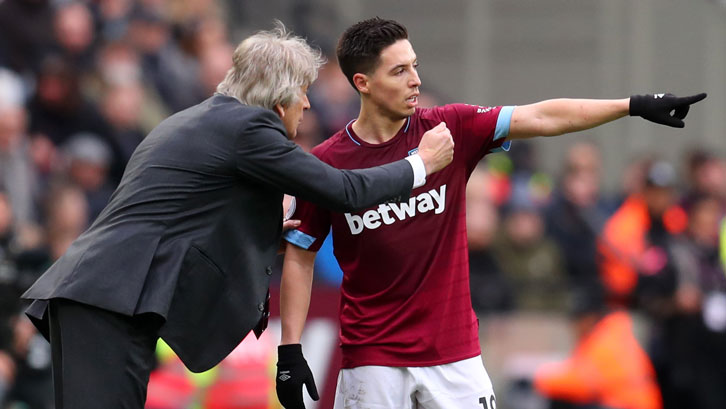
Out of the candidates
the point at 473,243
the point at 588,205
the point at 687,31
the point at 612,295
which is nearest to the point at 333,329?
the point at 473,243

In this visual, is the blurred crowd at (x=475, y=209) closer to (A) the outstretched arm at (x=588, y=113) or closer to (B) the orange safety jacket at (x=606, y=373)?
(B) the orange safety jacket at (x=606, y=373)

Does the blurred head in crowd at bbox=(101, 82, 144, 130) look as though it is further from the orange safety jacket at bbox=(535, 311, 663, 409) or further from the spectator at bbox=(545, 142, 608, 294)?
the orange safety jacket at bbox=(535, 311, 663, 409)

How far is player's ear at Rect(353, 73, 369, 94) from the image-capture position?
5184 mm

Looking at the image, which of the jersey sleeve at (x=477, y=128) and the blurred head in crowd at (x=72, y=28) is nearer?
the jersey sleeve at (x=477, y=128)

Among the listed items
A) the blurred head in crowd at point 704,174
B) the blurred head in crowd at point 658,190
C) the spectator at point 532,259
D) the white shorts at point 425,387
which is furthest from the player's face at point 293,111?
the blurred head in crowd at point 704,174

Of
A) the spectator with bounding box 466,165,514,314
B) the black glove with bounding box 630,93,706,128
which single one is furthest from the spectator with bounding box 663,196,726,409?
the black glove with bounding box 630,93,706,128

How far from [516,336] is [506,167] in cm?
277

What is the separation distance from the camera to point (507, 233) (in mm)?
10125

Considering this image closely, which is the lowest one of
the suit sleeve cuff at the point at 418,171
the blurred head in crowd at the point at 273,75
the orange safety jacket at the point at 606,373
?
the orange safety jacket at the point at 606,373

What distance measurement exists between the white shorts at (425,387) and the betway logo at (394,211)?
0.58 metres

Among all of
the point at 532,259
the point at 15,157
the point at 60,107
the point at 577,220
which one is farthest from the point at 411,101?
the point at 577,220

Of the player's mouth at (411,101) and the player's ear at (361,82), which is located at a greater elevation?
the player's ear at (361,82)

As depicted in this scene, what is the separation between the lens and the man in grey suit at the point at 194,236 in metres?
4.45

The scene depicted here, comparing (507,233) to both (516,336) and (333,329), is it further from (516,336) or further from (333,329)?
(333,329)
